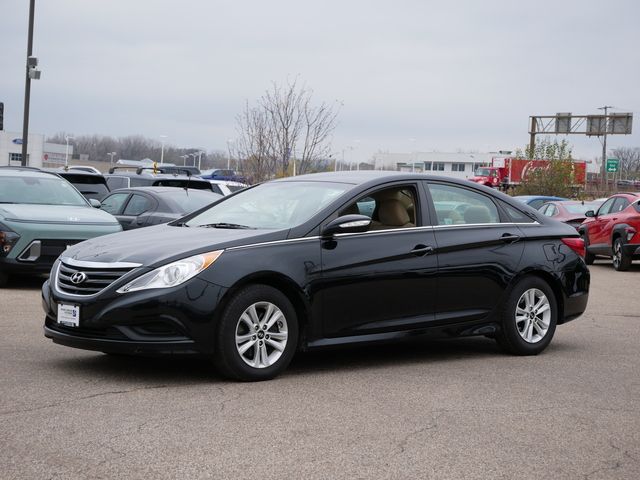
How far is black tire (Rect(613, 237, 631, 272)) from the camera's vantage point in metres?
20.4

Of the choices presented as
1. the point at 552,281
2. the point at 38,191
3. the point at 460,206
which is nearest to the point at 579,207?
the point at 38,191

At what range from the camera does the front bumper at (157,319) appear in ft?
22.0

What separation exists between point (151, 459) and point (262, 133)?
31.1 meters

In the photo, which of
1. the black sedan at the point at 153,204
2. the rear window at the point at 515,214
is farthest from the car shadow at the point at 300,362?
the black sedan at the point at 153,204

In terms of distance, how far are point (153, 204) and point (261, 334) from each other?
8.76 m

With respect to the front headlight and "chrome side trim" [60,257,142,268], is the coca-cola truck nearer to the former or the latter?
"chrome side trim" [60,257,142,268]

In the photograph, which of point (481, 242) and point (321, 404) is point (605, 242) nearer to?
point (481, 242)

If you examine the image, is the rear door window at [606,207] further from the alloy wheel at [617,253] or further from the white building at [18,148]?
the white building at [18,148]

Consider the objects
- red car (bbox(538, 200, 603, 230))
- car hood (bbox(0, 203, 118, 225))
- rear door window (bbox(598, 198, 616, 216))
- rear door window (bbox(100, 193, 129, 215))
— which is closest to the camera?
car hood (bbox(0, 203, 118, 225))

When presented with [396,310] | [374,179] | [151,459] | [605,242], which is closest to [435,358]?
[396,310]

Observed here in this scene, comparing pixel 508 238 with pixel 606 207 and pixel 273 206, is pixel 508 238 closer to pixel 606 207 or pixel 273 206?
pixel 273 206

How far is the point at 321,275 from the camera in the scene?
7.35 m

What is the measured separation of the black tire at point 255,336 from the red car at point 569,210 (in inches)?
677

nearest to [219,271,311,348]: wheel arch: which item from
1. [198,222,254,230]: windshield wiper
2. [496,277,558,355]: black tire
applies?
[198,222,254,230]: windshield wiper
